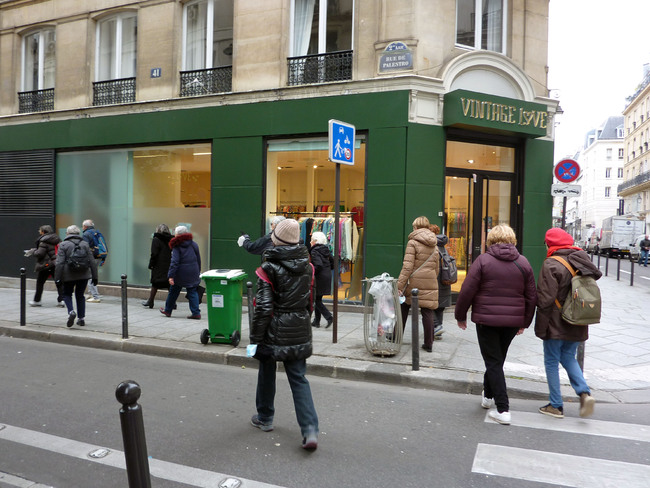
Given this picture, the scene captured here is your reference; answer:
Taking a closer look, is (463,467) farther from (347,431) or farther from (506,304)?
(506,304)

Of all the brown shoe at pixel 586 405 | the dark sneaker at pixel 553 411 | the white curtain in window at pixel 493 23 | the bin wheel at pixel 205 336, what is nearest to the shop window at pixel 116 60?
the bin wheel at pixel 205 336

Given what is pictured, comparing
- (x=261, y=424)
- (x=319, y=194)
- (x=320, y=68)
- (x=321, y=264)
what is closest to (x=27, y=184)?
(x=319, y=194)

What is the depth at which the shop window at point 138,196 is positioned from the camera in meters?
11.9

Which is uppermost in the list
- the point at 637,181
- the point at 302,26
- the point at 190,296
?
the point at 637,181

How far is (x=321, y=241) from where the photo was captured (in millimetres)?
8578

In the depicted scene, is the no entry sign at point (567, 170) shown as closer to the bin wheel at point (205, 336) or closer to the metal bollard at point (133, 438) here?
the bin wheel at point (205, 336)

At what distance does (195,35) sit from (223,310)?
765 centimetres

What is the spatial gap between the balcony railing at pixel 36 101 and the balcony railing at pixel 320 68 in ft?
24.4

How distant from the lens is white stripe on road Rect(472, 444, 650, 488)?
3598 mm

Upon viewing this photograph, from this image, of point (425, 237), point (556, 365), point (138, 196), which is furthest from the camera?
point (138, 196)

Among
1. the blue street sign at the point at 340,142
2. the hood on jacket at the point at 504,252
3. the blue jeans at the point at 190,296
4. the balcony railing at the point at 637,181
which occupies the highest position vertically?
the balcony railing at the point at 637,181

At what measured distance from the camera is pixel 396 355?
687cm

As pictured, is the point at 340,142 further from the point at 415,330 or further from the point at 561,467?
the point at 561,467

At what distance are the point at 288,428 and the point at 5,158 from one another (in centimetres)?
1355
